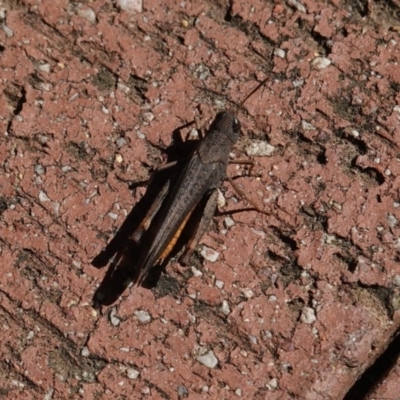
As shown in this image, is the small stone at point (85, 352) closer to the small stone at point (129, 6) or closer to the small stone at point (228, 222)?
the small stone at point (228, 222)

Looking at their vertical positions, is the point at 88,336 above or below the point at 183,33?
below

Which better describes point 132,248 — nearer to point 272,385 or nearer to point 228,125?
point 228,125

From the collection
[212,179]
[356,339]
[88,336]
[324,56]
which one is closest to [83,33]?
[212,179]

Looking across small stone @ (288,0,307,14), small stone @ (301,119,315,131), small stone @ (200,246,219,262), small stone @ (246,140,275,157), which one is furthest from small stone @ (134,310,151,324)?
small stone @ (288,0,307,14)

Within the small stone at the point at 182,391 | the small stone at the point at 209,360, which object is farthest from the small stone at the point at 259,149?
the small stone at the point at 182,391

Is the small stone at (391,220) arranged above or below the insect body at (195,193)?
above

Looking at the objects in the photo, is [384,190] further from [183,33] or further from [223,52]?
[183,33]
